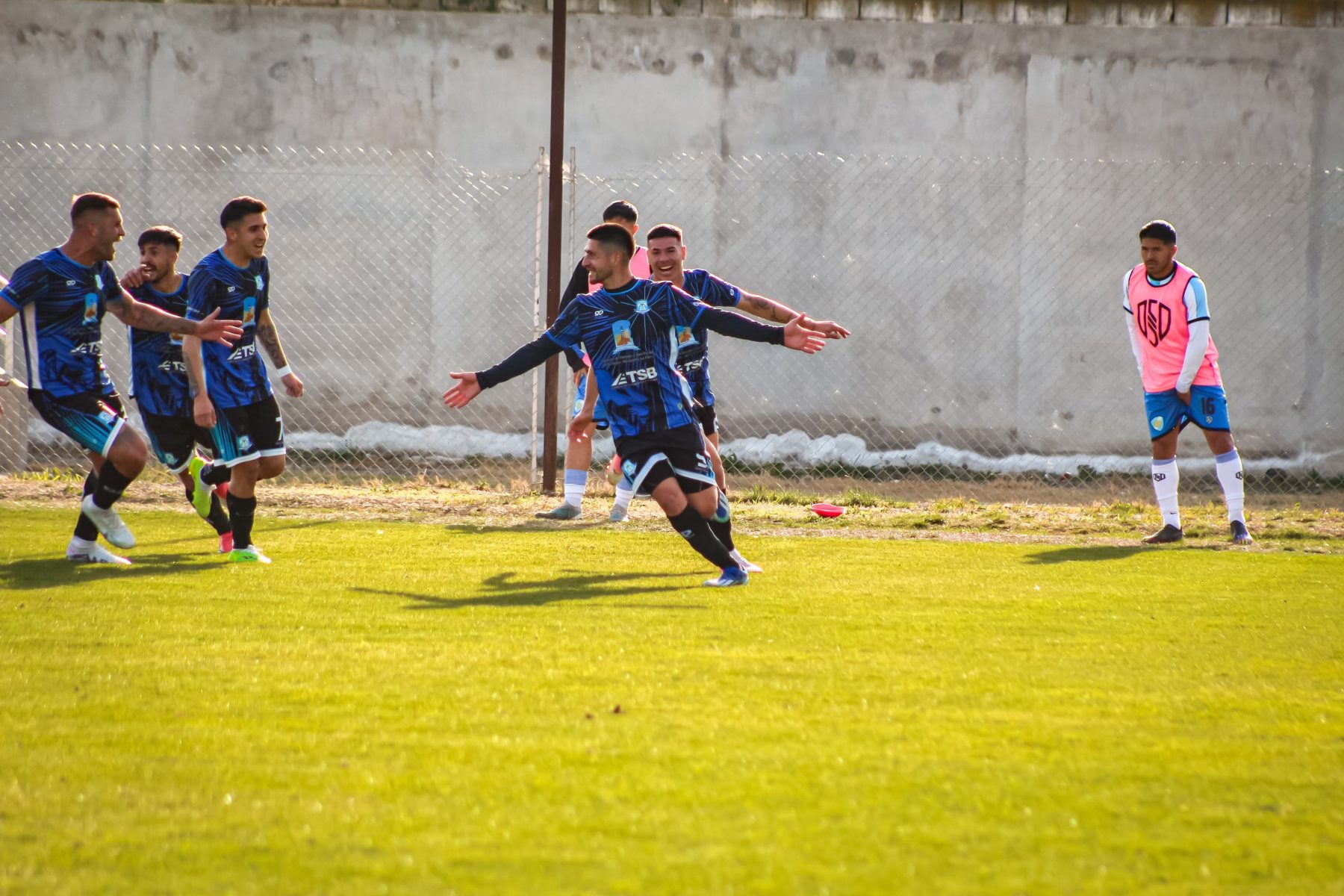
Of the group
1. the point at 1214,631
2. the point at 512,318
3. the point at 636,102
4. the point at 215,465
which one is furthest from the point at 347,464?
the point at 1214,631

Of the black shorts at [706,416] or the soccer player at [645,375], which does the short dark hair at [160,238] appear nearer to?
the soccer player at [645,375]

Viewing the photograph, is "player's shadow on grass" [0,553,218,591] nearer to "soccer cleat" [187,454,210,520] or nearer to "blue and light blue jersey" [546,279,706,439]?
"soccer cleat" [187,454,210,520]

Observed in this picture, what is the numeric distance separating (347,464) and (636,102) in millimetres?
3974

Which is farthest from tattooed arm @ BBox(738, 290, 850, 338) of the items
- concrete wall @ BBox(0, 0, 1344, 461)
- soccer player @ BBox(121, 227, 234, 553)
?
concrete wall @ BBox(0, 0, 1344, 461)

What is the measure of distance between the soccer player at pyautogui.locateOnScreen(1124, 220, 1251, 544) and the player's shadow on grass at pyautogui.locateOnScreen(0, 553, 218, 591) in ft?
17.7

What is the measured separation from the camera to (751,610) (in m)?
5.36

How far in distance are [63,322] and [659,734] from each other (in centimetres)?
433

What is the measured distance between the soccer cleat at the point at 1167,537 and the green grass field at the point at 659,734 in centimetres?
170

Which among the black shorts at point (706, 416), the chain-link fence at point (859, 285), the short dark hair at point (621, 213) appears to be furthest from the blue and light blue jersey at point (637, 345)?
the chain-link fence at point (859, 285)

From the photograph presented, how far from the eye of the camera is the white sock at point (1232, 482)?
8.09 metres

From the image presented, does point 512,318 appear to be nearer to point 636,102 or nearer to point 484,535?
point 636,102

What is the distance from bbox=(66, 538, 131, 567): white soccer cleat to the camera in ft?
21.1

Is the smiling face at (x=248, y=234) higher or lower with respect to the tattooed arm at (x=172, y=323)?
higher

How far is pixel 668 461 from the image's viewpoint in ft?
20.1
